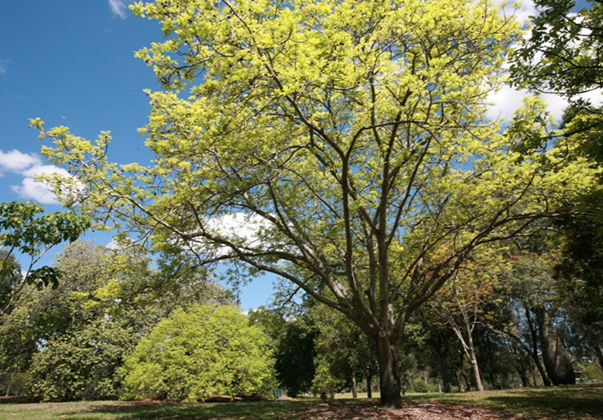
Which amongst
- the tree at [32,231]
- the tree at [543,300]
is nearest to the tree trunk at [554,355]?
the tree at [543,300]

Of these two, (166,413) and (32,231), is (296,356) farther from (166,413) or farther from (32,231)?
(32,231)

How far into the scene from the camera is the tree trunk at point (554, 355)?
19.1m

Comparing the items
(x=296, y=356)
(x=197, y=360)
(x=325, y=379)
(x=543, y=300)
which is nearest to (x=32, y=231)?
(x=197, y=360)

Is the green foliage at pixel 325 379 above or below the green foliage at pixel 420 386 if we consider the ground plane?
above

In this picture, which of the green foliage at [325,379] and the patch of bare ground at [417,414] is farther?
the green foliage at [325,379]

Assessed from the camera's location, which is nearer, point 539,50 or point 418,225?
point 539,50

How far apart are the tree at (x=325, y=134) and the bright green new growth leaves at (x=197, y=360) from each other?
877 centimetres

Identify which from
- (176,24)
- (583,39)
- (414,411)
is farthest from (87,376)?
(583,39)

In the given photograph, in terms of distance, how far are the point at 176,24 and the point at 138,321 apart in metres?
20.9

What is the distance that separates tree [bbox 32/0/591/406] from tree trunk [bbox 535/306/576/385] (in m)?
13.7

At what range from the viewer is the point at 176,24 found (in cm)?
537

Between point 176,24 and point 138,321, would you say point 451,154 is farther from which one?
point 138,321

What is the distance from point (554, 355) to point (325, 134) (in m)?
20.9

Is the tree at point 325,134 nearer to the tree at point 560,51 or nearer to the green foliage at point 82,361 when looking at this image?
the tree at point 560,51
